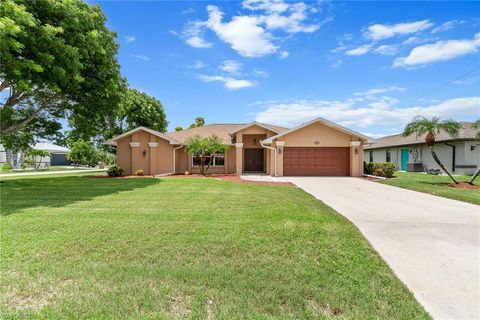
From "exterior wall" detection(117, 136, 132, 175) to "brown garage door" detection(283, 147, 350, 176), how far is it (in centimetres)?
1284

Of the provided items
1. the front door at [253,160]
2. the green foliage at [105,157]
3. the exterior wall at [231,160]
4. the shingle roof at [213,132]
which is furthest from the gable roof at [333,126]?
the green foliage at [105,157]

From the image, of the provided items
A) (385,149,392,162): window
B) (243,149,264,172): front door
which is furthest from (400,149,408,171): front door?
(243,149,264,172): front door

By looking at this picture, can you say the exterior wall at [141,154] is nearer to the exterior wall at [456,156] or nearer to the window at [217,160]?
the window at [217,160]

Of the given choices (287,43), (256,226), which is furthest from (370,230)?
(287,43)

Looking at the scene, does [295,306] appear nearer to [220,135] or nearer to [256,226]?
[256,226]

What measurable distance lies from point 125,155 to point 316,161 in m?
15.8

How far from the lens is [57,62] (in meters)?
11.8

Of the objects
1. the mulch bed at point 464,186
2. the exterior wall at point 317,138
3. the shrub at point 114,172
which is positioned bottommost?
the mulch bed at point 464,186

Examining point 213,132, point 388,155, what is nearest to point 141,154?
point 213,132

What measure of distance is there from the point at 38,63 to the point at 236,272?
1247 cm

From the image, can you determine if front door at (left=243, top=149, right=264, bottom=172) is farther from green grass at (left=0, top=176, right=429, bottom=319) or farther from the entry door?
green grass at (left=0, top=176, right=429, bottom=319)

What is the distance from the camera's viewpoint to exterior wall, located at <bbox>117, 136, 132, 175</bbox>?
22.6 metres

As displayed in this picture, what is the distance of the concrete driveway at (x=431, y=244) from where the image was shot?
366 cm

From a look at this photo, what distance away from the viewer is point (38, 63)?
11359 mm
